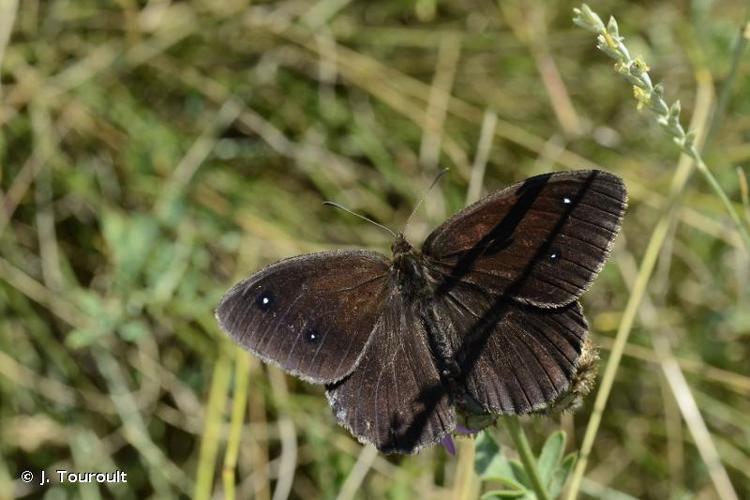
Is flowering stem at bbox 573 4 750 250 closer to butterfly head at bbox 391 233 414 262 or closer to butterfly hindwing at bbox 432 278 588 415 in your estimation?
butterfly hindwing at bbox 432 278 588 415

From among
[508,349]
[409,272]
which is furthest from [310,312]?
[508,349]

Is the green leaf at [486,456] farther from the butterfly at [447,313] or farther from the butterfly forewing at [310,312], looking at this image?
the butterfly forewing at [310,312]

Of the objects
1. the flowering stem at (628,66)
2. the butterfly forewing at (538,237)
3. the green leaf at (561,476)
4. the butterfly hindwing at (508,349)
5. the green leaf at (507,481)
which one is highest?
the flowering stem at (628,66)

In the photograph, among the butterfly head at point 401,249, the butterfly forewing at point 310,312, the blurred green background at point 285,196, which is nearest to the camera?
the butterfly forewing at point 310,312

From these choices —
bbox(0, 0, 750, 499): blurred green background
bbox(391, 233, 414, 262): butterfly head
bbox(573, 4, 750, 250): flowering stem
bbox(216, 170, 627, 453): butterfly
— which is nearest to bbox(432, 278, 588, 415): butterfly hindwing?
bbox(216, 170, 627, 453): butterfly

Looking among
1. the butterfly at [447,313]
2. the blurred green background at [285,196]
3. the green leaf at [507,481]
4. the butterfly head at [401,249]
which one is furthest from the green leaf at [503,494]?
the blurred green background at [285,196]

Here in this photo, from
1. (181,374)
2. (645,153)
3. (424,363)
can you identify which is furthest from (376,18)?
(424,363)
